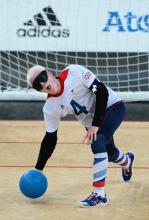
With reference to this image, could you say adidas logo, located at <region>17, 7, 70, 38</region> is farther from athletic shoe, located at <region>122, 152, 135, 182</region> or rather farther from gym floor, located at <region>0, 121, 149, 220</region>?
athletic shoe, located at <region>122, 152, 135, 182</region>

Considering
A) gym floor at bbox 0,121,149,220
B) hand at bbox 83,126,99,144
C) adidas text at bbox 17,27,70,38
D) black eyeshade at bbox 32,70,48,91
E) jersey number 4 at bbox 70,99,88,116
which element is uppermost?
black eyeshade at bbox 32,70,48,91

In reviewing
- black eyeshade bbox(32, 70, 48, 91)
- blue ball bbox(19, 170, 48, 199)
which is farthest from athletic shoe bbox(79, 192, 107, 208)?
black eyeshade bbox(32, 70, 48, 91)

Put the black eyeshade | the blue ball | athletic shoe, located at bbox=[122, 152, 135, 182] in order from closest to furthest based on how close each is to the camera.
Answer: the black eyeshade → the blue ball → athletic shoe, located at bbox=[122, 152, 135, 182]

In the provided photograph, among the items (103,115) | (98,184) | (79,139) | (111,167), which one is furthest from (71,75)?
(79,139)

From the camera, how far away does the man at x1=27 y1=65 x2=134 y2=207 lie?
432cm

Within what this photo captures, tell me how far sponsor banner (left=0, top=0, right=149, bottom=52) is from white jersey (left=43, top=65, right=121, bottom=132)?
334cm

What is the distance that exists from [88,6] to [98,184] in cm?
366

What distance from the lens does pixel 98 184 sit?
14.4ft

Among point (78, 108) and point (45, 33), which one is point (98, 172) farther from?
point (45, 33)

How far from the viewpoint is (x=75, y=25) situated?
7.71m

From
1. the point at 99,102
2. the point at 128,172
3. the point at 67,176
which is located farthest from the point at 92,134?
the point at 67,176

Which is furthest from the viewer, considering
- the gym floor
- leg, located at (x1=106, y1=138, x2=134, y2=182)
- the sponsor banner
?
the sponsor banner

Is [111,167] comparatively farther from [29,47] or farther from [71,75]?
[29,47]

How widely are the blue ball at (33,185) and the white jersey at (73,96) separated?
404 millimetres
